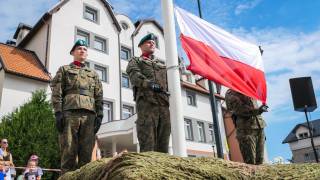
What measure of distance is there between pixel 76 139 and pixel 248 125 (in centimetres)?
259

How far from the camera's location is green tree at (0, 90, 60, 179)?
15.9 meters

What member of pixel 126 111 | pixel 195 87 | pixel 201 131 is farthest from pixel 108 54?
pixel 201 131

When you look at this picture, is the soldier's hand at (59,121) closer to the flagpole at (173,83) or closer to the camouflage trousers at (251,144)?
the flagpole at (173,83)

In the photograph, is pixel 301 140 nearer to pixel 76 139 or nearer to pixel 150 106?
pixel 150 106

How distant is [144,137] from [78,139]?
805 millimetres

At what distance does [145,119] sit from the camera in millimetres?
4887

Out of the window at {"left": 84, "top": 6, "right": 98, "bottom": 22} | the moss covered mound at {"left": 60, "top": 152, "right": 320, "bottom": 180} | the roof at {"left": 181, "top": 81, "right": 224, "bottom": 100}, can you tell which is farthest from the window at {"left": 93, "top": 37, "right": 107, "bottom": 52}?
the moss covered mound at {"left": 60, "top": 152, "right": 320, "bottom": 180}

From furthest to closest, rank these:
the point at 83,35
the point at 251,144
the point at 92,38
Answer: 1. the point at 92,38
2. the point at 83,35
3. the point at 251,144

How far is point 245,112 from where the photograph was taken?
618cm

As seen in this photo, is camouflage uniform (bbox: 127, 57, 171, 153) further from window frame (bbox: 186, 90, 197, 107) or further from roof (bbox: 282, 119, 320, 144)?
roof (bbox: 282, 119, 320, 144)

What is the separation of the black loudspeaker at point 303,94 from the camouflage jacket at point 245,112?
3.31m

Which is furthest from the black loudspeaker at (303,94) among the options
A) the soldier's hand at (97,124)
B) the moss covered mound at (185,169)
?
the moss covered mound at (185,169)

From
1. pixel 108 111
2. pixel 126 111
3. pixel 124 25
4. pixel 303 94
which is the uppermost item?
pixel 124 25

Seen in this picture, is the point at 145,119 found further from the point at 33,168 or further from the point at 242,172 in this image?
the point at 33,168
